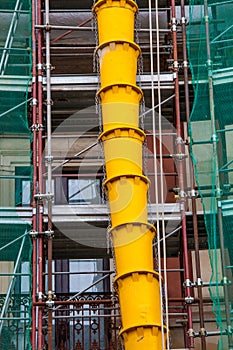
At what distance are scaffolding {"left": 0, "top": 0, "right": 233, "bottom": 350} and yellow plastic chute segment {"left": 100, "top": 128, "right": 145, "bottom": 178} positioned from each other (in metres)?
0.02

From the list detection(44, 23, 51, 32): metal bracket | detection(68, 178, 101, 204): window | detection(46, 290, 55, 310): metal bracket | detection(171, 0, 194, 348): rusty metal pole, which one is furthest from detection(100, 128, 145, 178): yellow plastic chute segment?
detection(68, 178, 101, 204): window

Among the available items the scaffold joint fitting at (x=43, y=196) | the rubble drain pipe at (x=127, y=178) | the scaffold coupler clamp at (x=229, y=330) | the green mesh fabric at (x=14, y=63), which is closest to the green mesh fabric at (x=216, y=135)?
the scaffold coupler clamp at (x=229, y=330)

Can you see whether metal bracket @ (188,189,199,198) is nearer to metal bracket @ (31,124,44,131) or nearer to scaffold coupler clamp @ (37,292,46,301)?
metal bracket @ (31,124,44,131)

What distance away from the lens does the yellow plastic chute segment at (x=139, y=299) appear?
45.5ft

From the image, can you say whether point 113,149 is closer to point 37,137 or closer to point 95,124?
point 37,137

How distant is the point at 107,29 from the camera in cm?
1611

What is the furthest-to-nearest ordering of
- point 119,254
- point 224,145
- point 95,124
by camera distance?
point 95,124
point 224,145
point 119,254

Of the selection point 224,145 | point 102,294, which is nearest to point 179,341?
point 102,294

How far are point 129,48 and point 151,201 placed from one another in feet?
7.46

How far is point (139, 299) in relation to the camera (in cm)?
1395

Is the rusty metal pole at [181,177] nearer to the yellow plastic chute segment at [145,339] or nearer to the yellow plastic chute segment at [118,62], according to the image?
the yellow plastic chute segment at [118,62]

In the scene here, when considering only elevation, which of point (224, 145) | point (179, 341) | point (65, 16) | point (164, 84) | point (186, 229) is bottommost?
point (179, 341)

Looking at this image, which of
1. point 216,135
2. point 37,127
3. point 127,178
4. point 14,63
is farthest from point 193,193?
point 14,63

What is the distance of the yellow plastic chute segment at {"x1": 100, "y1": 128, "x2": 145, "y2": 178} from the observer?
48.8 ft
